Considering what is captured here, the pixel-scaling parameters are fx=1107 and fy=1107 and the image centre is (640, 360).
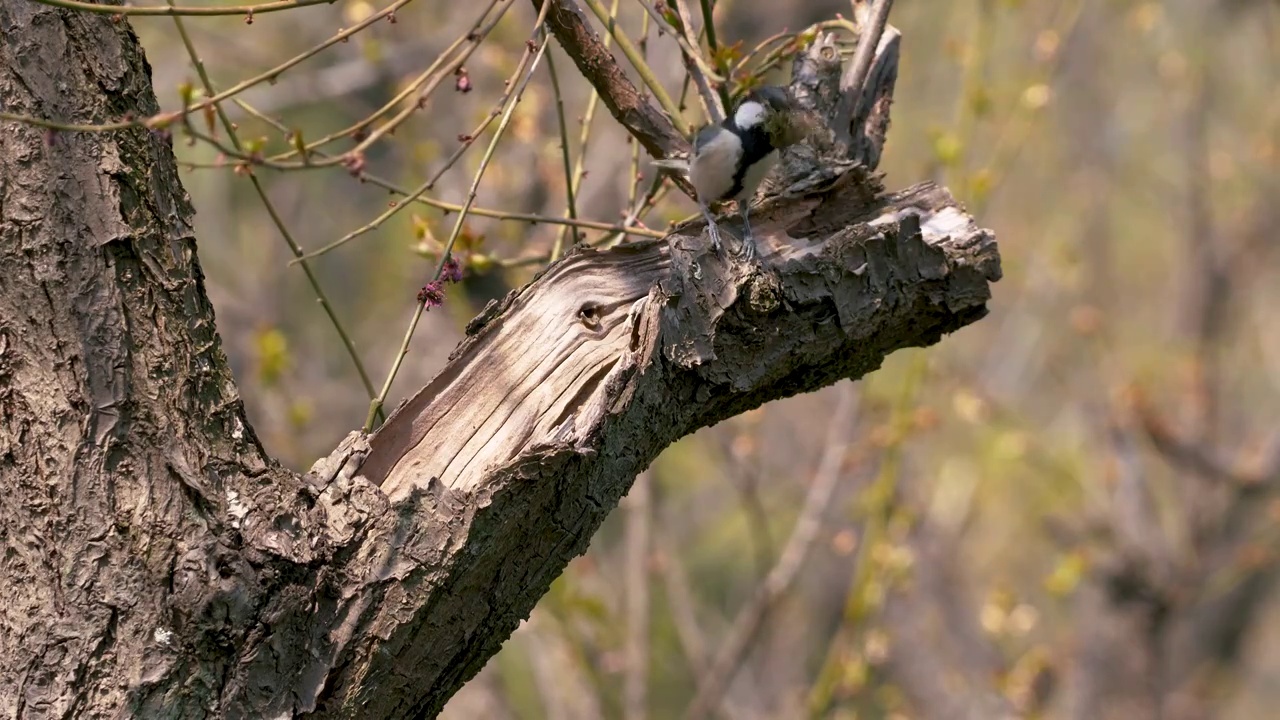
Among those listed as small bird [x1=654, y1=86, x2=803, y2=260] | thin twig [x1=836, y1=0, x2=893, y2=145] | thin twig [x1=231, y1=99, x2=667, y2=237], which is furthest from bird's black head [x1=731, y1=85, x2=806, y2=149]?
thin twig [x1=231, y1=99, x2=667, y2=237]

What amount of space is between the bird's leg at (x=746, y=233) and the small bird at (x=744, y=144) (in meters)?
0.04

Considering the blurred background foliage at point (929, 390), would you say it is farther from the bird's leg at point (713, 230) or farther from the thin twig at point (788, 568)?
the bird's leg at point (713, 230)

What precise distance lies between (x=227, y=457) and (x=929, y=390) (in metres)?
3.94

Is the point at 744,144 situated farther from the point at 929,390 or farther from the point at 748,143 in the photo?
the point at 929,390

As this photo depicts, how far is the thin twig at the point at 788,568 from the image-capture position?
3.09 metres

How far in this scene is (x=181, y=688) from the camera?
3.83 ft

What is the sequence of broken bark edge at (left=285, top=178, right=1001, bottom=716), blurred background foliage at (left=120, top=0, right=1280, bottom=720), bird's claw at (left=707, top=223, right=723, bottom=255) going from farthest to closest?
blurred background foliage at (left=120, top=0, right=1280, bottom=720) → bird's claw at (left=707, top=223, right=723, bottom=255) → broken bark edge at (left=285, top=178, right=1001, bottom=716)

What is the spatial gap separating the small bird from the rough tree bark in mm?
248

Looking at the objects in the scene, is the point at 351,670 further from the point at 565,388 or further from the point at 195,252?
the point at 195,252

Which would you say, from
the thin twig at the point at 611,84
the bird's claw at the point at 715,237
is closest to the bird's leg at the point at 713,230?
the bird's claw at the point at 715,237

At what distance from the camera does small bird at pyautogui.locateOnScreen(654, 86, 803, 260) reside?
1.61 m

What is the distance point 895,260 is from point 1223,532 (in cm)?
382

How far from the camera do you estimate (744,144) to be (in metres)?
Result: 1.61

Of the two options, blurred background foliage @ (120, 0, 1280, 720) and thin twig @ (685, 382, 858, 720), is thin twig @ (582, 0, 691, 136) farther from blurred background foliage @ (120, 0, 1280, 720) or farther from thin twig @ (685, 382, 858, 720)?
thin twig @ (685, 382, 858, 720)
